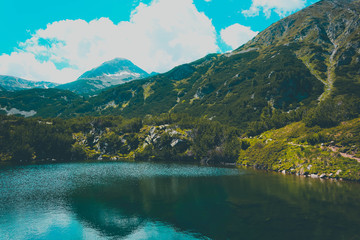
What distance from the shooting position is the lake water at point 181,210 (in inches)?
1453

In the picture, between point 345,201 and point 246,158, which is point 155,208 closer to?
point 345,201

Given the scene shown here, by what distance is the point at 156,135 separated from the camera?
18875cm

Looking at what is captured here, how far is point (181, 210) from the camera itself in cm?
4803

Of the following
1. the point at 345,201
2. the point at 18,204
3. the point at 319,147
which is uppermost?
the point at 319,147

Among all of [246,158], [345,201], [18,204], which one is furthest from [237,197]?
[246,158]

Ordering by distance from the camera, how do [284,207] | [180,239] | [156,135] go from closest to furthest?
[180,239]
[284,207]
[156,135]

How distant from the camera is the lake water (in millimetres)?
36906

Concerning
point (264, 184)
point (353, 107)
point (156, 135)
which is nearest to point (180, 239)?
point (264, 184)

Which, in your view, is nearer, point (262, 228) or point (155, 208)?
point (262, 228)

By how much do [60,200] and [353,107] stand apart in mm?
137313

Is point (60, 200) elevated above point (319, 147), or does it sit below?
below

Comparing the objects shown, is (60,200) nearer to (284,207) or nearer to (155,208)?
(155,208)

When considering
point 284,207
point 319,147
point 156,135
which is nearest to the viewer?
point 284,207

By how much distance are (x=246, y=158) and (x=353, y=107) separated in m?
62.8
